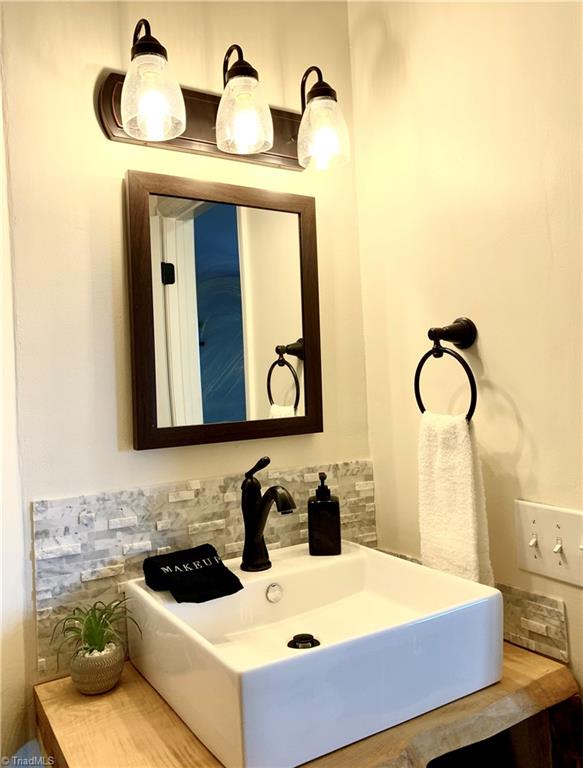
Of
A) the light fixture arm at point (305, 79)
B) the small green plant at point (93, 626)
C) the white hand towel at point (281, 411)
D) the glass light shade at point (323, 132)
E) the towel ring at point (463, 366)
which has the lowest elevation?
the small green plant at point (93, 626)

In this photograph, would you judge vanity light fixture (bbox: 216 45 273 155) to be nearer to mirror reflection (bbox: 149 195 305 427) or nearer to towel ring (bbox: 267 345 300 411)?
mirror reflection (bbox: 149 195 305 427)

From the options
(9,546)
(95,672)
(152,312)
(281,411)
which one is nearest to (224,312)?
(152,312)

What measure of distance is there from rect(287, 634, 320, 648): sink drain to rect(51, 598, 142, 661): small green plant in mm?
276

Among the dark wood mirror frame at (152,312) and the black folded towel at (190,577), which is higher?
the dark wood mirror frame at (152,312)

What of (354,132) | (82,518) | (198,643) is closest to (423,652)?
(198,643)

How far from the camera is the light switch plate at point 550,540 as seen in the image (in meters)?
1.00

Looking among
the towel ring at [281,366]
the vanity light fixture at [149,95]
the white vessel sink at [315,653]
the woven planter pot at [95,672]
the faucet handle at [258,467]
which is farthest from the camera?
the towel ring at [281,366]

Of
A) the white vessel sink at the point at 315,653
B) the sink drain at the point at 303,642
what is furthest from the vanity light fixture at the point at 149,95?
the sink drain at the point at 303,642

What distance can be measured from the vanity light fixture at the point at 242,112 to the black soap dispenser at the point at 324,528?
2.53 feet

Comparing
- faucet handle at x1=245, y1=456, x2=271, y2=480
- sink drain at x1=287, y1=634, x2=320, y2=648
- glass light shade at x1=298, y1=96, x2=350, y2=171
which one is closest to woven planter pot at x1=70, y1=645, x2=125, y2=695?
sink drain at x1=287, y1=634, x2=320, y2=648

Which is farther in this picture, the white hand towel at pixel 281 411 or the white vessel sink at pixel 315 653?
the white hand towel at pixel 281 411

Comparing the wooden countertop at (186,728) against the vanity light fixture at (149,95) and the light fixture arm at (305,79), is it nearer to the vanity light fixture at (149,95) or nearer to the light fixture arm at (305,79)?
the vanity light fixture at (149,95)

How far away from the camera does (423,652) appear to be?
0.89m

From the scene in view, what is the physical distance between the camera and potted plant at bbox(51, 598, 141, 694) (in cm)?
99
